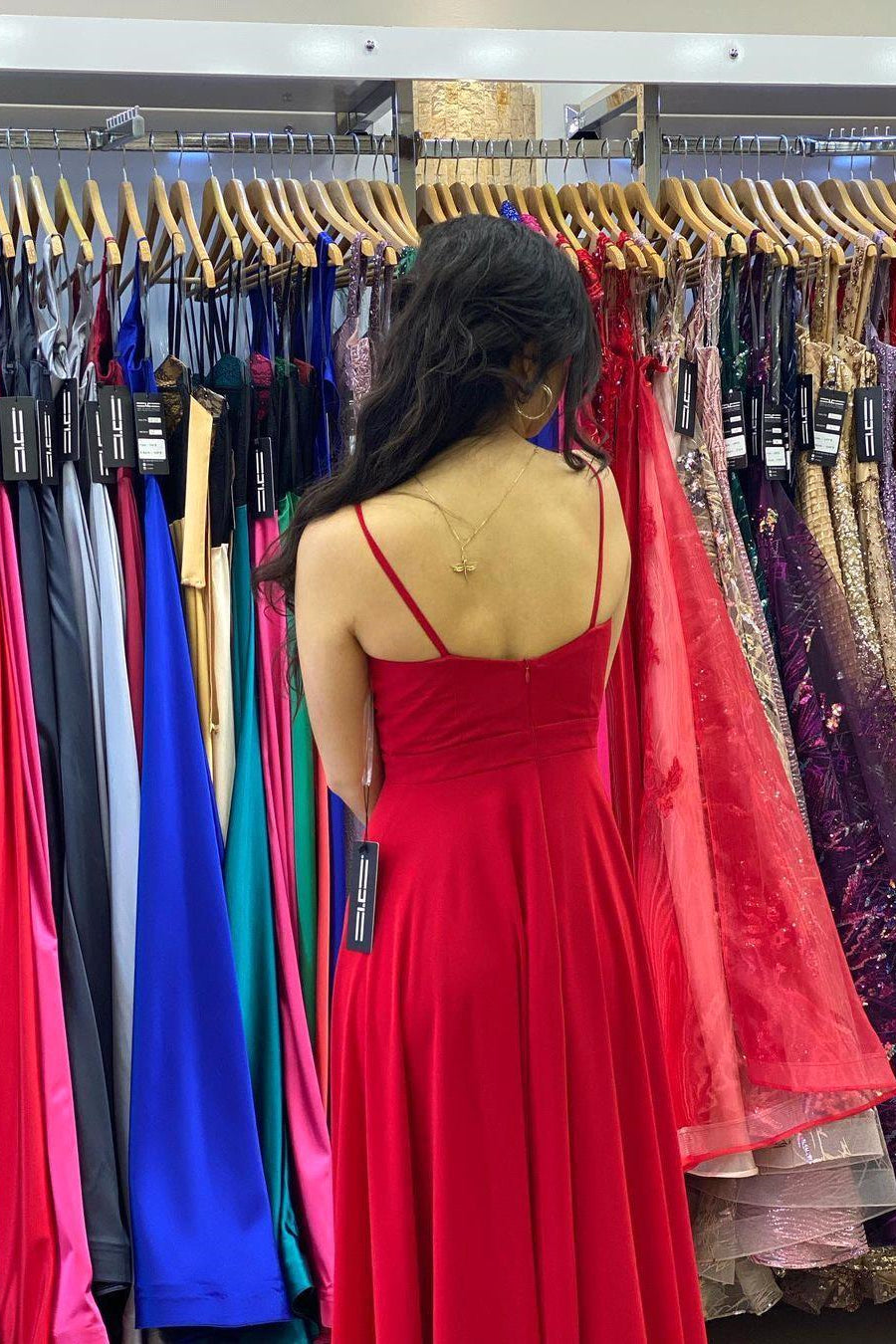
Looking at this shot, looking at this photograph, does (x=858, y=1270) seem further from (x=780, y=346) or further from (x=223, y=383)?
(x=223, y=383)

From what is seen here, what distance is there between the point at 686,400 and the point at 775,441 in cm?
17

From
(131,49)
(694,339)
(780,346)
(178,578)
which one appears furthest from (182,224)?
(780,346)

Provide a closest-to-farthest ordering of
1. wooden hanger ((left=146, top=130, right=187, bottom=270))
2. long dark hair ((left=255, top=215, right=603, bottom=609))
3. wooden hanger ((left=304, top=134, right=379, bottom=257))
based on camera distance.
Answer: long dark hair ((left=255, top=215, right=603, bottom=609)) < wooden hanger ((left=146, top=130, right=187, bottom=270)) < wooden hanger ((left=304, top=134, right=379, bottom=257))

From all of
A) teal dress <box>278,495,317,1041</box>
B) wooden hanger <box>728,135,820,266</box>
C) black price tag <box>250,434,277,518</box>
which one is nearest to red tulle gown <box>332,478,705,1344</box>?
teal dress <box>278,495,317,1041</box>

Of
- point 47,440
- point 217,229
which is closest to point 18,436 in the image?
point 47,440

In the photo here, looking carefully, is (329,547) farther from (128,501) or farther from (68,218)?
(68,218)

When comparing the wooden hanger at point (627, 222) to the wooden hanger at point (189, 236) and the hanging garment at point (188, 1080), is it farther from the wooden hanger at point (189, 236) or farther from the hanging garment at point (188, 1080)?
the hanging garment at point (188, 1080)

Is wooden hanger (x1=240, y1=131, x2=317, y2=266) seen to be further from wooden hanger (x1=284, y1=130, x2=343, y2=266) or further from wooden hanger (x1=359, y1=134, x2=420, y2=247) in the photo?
wooden hanger (x1=359, y1=134, x2=420, y2=247)

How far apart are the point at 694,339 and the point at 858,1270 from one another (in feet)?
5.12

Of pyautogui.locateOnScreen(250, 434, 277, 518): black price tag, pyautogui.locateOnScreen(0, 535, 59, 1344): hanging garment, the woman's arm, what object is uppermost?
pyautogui.locateOnScreen(250, 434, 277, 518): black price tag

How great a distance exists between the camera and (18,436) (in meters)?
2.15

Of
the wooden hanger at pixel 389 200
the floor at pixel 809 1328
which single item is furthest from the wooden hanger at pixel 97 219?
the floor at pixel 809 1328

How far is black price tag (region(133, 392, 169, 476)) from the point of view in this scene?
2.20m

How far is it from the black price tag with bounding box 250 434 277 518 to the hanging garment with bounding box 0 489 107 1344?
1.22 feet
